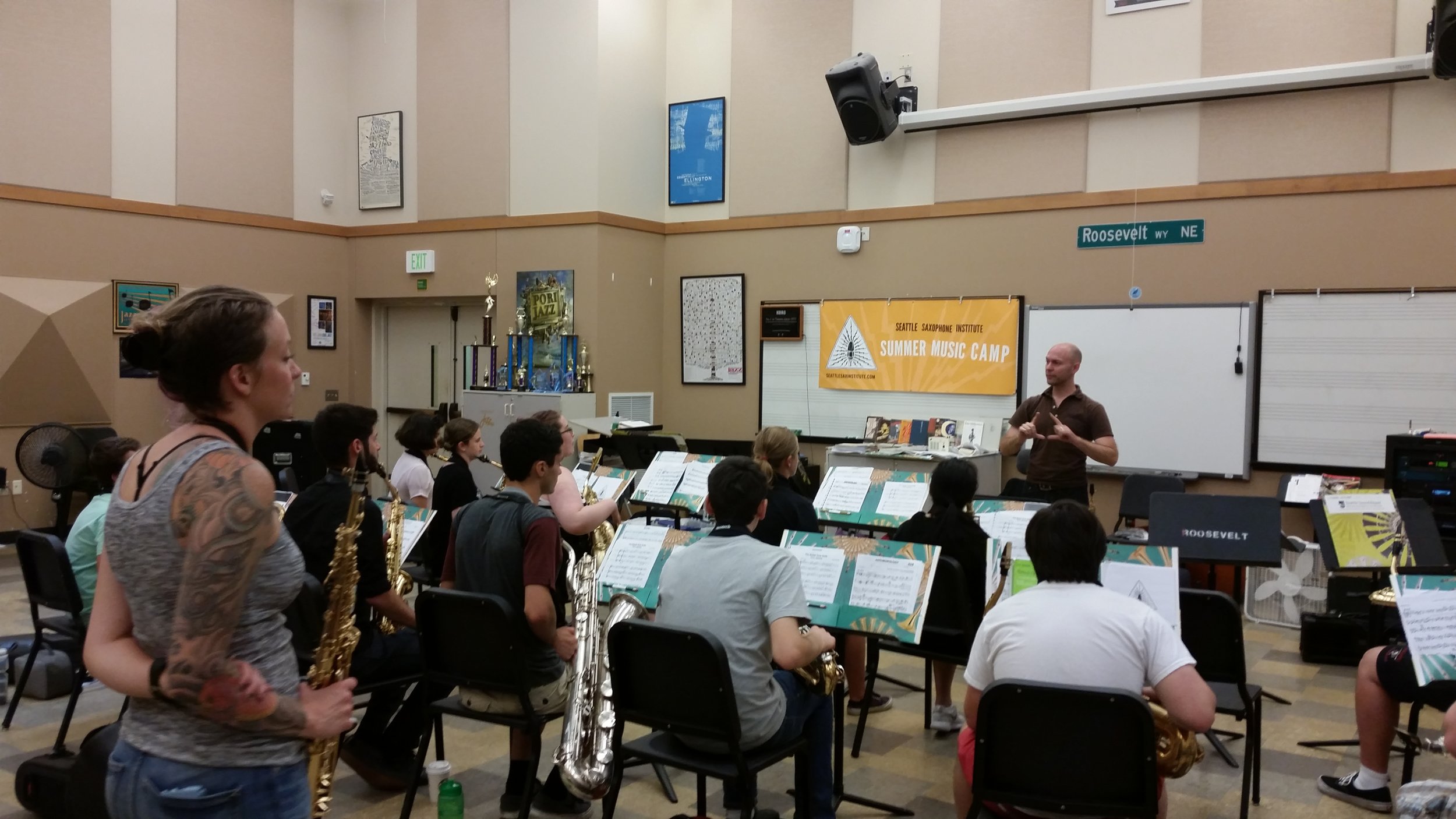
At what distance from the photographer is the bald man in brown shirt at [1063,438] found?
554cm

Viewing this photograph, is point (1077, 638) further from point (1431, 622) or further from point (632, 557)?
point (632, 557)

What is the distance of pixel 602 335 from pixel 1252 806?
6.54 m

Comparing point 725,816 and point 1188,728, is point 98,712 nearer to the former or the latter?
point 725,816

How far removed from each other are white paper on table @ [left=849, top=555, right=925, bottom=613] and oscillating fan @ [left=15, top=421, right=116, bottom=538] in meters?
6.54

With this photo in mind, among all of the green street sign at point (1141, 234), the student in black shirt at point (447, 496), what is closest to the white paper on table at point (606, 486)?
the student in black shirt at point (447, 496)

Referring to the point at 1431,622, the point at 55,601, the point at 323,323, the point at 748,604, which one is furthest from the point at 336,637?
the point at 323,323

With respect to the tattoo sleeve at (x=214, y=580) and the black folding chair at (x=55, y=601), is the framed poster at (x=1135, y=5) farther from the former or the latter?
the tattoo sleeve at (x=214, y=580)

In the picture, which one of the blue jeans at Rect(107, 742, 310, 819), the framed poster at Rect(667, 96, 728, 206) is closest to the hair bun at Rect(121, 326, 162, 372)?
the blue jeans at Rect(107, 742, 310, 819)

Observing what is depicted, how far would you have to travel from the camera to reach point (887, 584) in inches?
136

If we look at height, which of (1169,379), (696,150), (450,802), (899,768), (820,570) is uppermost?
(696,150)

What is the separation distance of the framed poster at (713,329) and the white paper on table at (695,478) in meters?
3.45

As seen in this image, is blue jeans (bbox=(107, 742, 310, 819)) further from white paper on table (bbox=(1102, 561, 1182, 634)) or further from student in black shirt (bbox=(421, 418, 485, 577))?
student in black shirt (bbox=(421, 418, 485, 577))

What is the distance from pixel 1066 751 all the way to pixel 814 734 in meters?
0.98

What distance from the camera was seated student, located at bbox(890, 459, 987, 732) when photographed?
4.04m
